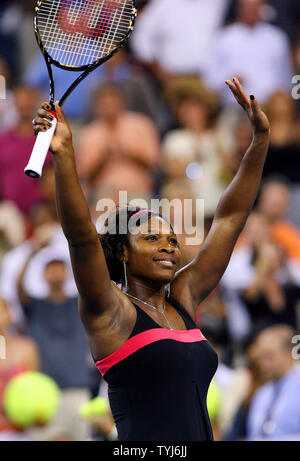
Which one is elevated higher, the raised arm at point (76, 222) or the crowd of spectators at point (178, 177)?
the raised arm at point (76, 222)

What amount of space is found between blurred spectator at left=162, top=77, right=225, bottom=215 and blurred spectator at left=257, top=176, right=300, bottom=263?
0.44 metres

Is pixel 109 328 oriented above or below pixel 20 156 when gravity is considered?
above

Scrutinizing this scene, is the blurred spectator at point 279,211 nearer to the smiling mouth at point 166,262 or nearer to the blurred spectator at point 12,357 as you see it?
the blurred spectator at point 12,357

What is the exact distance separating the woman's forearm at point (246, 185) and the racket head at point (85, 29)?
0.70 metres

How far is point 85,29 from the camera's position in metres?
3.62

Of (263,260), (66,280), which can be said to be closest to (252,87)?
(263,260)

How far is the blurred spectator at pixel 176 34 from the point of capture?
8.62 meters

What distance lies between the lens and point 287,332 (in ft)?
20.2

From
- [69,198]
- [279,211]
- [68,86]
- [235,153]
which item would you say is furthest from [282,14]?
[69,198]

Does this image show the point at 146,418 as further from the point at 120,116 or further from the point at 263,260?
the point at 120,116

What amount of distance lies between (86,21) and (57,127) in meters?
1.03

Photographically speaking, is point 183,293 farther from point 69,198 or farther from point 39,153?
point 39,153

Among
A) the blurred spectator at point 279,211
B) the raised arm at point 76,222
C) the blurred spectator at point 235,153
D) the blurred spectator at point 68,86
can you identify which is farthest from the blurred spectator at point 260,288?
the raised arm at point 76,222

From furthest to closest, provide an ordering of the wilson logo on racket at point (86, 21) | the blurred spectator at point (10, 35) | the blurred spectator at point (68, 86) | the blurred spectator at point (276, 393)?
the blurred spectator at point (10, 35) < the blurred spectator at point (68, 86) < the blurred spectator at point (276, 393) < the wilson logo on racket at point (86, 21)
